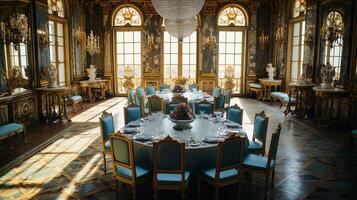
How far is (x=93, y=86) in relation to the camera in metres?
12.4

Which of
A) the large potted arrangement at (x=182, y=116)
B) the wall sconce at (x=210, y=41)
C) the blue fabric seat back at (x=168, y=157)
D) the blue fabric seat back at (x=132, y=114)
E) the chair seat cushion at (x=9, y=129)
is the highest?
the wall sconce at (x=210, y=41)

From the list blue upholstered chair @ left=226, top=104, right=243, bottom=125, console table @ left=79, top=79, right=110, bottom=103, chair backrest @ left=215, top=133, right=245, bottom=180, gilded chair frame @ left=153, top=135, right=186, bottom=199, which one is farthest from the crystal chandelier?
chair backrest @ left=215, top=133, right=245, bottom=180

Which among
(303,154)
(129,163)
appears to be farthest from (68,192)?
(303,154)

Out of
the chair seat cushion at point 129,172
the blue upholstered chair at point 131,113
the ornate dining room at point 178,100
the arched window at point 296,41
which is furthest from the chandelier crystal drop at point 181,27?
the arched window at point 296,41

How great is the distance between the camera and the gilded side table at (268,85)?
12.1m

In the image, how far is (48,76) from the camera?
8828 millimetres

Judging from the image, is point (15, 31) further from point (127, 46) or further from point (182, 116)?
point (127, 46)

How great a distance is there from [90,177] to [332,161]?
416 cm

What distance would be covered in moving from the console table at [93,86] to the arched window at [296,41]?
733 centimetres

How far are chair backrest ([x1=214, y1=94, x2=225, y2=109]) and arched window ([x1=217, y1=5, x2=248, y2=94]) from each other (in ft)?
17.0

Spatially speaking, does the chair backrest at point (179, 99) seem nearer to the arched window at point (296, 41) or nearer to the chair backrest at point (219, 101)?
the chair backrest at point (219, 101)

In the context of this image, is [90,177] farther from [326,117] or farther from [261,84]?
[261,84]

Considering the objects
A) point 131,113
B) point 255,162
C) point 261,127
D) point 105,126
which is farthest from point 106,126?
point 261,127

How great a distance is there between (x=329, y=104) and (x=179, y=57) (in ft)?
21.6
